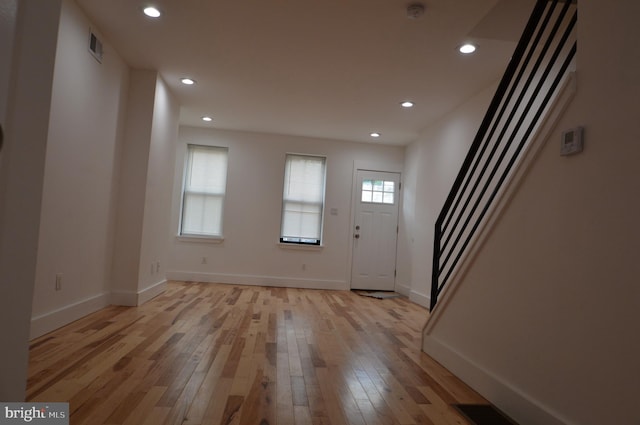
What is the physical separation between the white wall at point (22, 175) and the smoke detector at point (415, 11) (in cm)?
254

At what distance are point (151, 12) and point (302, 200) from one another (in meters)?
4.01

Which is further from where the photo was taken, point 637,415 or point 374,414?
point 374,414

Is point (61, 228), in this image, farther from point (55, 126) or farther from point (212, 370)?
point (212, 370)

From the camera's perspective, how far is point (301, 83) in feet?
14.1

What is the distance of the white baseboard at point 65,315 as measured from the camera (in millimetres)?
2816

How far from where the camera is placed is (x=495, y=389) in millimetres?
2143

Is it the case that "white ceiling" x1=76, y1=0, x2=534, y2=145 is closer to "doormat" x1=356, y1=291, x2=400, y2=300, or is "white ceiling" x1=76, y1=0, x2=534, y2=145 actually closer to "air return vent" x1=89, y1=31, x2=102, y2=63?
"air return vent" x1=89, y1=31, x2=102, y2=63

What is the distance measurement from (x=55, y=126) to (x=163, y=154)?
6.23 feet

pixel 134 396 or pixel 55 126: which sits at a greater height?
pixel 55 126

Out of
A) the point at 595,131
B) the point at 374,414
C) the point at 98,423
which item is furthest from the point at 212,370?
the point at 595,131

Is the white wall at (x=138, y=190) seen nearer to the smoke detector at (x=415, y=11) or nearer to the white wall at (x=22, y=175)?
the smoke detector at (x=415, y=11)

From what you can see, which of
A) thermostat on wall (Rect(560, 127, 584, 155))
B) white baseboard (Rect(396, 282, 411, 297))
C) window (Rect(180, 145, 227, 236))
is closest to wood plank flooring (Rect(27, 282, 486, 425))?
thermostat on wall (Rect(560, 127, 584, 155))

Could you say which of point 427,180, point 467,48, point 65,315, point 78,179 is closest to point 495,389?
point 467,48

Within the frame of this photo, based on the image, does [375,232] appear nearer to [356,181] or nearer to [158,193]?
[356,181]
